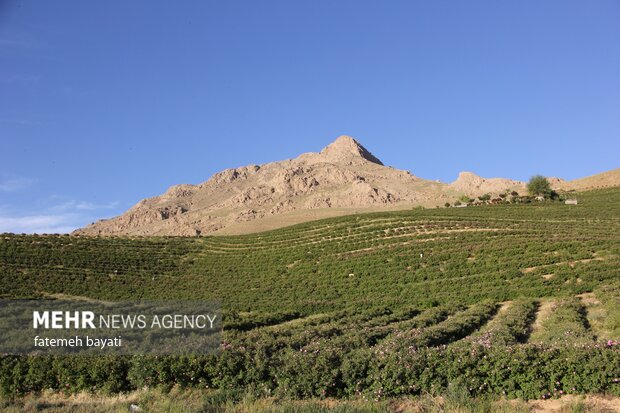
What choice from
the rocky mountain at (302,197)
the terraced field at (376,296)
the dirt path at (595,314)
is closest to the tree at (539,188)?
the terraced field at (376,296)

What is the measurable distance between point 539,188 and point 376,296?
56.2 metres

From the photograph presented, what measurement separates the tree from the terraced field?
565 centimetres

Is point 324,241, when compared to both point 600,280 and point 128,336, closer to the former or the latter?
point 600,280

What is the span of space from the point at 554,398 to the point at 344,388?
4.24m

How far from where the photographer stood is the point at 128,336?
1499 cm

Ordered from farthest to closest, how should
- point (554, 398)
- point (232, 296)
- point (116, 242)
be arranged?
point (116, 242) < point (232, 296) < point (554, 398)

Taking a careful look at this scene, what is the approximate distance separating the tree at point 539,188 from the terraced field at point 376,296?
5.65 meters

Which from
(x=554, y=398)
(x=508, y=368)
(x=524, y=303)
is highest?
(x=508, y=368)

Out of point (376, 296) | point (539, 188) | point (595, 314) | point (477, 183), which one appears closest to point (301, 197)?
point (477, 183)

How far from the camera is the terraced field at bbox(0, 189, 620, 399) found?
9938mm

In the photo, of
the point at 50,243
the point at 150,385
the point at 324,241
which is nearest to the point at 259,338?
the point at 150,385

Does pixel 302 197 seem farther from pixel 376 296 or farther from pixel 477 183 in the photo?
pixel 376 296

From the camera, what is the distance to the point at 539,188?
77875 mm

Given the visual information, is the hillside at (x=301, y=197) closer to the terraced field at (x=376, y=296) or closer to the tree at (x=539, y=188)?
the tree at (x=539, y=188)
